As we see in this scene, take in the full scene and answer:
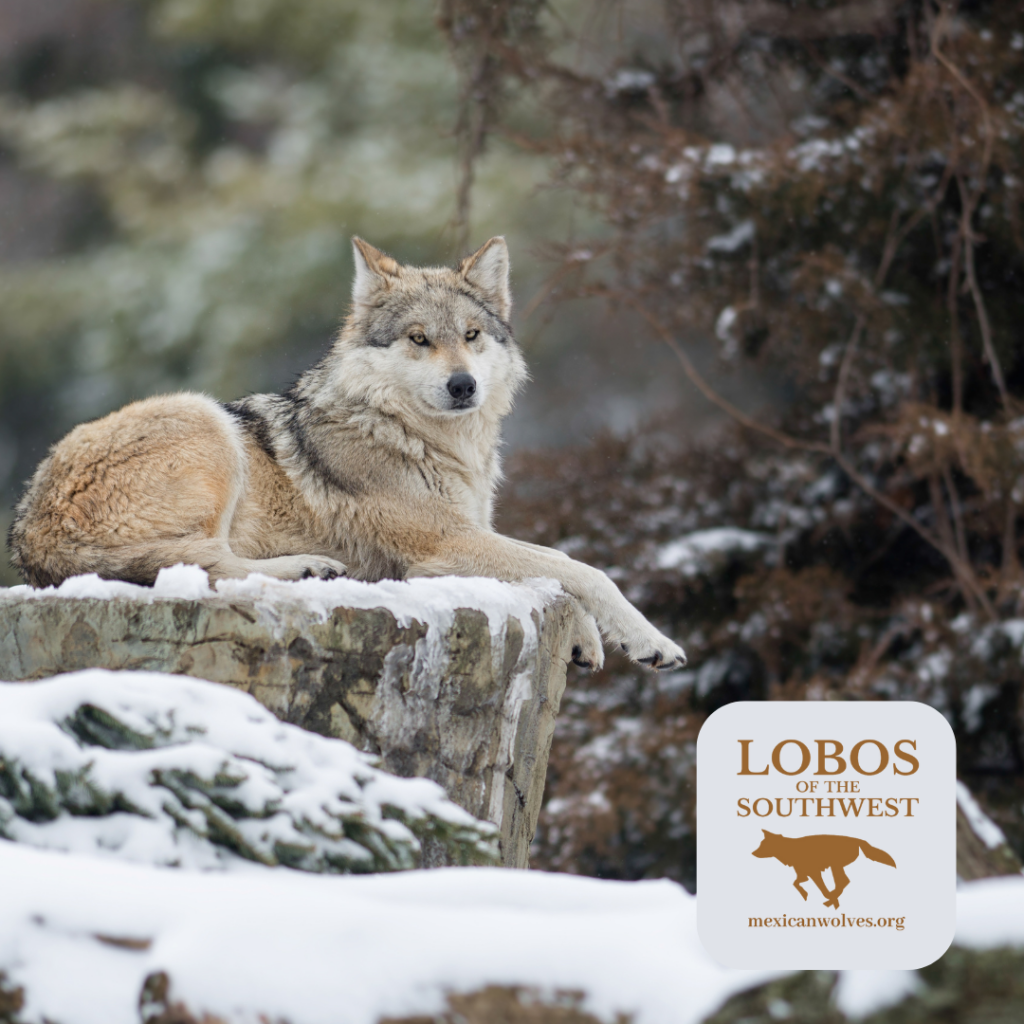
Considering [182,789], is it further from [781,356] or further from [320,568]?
[781,356]

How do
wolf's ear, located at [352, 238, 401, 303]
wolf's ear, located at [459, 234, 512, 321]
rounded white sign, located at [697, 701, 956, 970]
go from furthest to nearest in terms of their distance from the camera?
wolf's ear, located at [459, 234, 512, 321]
wolf's ear, located at [352, 238, 401, 303]
rounded white sign, located at [697, 701, 956, 970]

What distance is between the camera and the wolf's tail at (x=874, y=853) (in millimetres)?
2365

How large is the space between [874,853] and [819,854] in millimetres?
124

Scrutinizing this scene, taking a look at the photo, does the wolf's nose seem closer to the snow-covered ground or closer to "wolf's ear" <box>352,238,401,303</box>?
"wolf's ear" <box>352,238,401,303</box>

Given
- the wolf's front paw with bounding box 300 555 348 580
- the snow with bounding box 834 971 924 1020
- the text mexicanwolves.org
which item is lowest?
the snow with bounding box 834 971 924 1020

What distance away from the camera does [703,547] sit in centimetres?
732

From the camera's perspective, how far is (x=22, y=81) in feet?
45.2

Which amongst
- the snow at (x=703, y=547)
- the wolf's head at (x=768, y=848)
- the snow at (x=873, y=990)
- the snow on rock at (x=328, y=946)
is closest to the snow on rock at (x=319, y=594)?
the snow on rock at (x=328, y=946)

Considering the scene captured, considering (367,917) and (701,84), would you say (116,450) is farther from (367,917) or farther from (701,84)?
(701,84)

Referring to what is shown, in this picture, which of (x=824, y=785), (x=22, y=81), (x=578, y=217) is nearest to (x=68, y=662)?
(x=824, y=785)

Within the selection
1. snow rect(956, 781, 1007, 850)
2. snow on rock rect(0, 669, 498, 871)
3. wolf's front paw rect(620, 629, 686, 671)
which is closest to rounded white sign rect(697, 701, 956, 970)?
snow on rock rect(0, 669, 498, 871)

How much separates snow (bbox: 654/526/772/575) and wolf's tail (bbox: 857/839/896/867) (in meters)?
4.80

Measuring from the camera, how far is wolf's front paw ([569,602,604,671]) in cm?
413

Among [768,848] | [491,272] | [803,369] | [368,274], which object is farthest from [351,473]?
[803,369]
